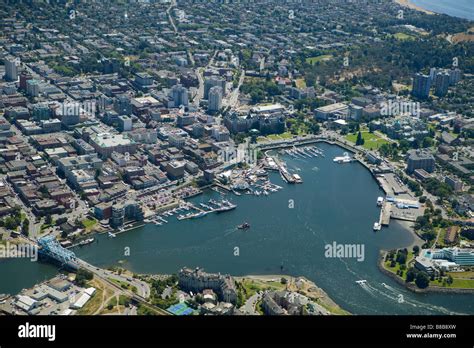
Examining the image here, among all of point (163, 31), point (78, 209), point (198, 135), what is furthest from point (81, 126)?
point (163, 31)

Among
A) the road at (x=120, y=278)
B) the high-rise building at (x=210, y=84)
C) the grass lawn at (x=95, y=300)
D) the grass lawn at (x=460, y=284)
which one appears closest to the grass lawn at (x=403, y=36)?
the high-rise building at (x=210, y=84)

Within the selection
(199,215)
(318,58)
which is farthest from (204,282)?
(318,58)

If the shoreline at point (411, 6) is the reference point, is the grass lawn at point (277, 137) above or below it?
below

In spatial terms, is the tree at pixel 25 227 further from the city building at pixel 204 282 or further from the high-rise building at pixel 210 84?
the high-rise building at pixel 210 84

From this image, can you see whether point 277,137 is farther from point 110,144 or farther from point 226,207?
point 226,207

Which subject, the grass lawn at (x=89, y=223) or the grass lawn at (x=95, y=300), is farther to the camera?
the grass lawn at (x=89, y=223)

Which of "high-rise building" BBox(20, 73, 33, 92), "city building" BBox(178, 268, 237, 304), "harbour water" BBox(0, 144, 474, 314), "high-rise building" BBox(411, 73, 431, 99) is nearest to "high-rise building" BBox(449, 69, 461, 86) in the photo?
"high-rise building" BBox(411, 73, 431, 99)
